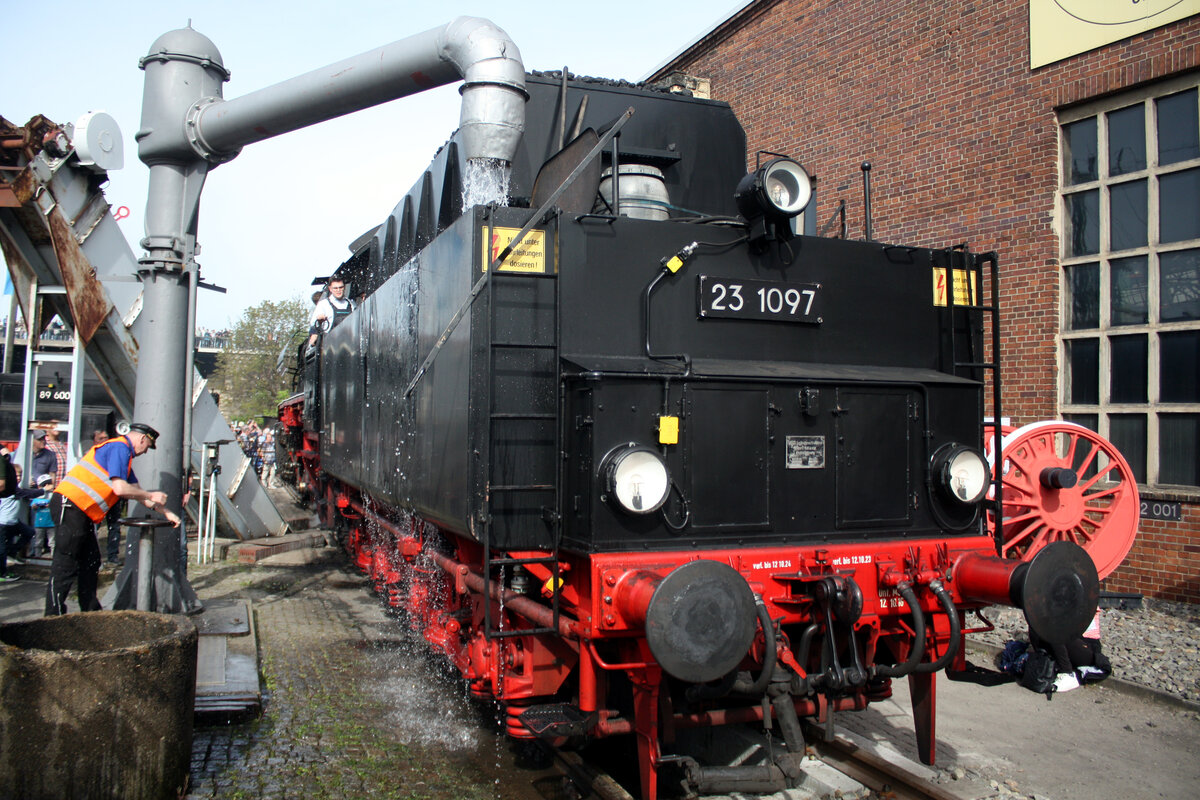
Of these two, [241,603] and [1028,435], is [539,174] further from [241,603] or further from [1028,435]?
[241,603]

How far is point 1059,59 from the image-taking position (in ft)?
30.3

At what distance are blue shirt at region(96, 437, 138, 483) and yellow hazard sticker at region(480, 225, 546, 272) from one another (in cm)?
354

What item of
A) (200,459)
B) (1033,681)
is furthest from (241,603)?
(1033,681)

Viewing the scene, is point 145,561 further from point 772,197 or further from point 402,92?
point 772,197

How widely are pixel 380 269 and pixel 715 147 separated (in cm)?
344

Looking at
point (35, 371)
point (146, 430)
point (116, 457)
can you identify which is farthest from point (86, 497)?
point (35, 371)

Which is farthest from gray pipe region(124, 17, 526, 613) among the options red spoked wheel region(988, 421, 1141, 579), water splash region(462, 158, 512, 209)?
red spoked wheel region(988, 421, 1141, 579)

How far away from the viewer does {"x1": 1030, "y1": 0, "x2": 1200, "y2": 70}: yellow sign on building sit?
8.27 m

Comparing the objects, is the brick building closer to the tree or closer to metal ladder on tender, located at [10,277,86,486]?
metal ladder on tender, located at [10,277,86,486]

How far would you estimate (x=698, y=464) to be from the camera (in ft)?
13.0

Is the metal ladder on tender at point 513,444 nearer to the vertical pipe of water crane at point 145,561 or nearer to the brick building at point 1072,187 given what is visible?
the vertical pipe of water crane at point 145,561

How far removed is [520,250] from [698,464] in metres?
1.32

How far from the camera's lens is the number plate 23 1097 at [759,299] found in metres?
4.35

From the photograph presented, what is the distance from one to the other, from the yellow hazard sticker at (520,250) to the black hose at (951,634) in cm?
245
